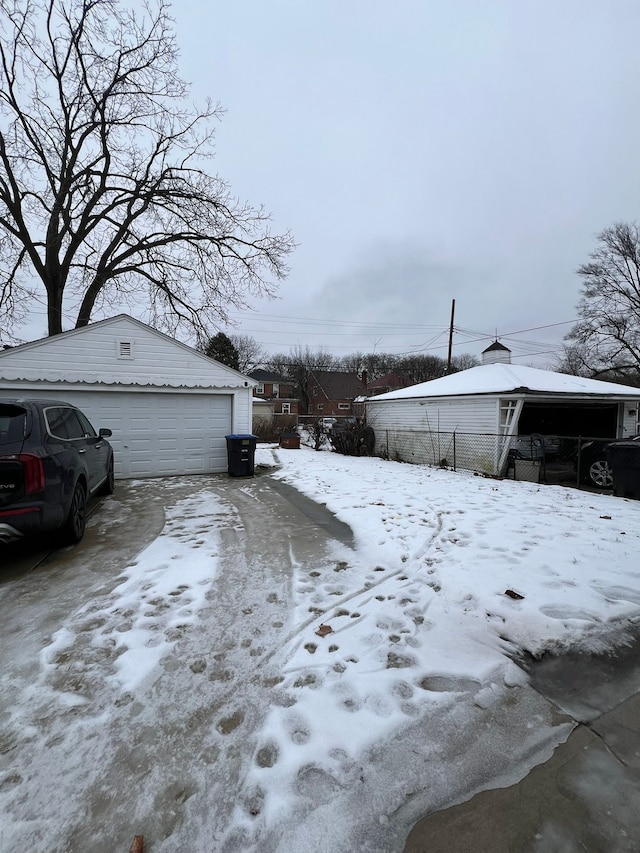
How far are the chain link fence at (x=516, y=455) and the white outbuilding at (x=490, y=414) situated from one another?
0.04 meters

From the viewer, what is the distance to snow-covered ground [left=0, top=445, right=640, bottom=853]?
5.10 feet

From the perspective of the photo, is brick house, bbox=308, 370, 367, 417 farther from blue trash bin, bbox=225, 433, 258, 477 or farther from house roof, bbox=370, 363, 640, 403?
blue trash bin, bbox=225, 433, 258, 477

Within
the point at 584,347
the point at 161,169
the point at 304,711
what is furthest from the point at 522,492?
the point at 584,347

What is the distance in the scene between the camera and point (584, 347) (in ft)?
99.8

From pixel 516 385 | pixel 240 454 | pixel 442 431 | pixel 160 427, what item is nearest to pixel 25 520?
pixel 240 454

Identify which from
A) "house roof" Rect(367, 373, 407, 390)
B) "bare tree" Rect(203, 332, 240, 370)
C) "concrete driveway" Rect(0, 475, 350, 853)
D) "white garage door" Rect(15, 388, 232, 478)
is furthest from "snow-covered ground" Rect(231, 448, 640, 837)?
"house roof" Rect(367, 373, 407, 390)

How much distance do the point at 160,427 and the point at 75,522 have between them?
17.6ft

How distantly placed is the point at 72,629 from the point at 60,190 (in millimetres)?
16597

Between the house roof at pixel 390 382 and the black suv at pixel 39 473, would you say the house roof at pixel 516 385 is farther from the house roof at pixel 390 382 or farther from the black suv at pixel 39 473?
the house roof at pixel 390 382

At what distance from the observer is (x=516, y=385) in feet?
38.2

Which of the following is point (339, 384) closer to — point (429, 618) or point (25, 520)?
point (25, 520)

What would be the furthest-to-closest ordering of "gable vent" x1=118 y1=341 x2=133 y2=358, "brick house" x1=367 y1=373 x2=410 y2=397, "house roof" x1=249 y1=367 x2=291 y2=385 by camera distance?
"brick house" x1=367 y1=373 x2=410 y2=397, "house roof" x1=249 y1=367 x2=291 y2=385, "gable vent" x1=118 y1=341 x2=133 y2=358

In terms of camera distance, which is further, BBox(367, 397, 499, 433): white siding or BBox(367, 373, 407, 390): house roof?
BBox(367, 373, 407, 390): house roof

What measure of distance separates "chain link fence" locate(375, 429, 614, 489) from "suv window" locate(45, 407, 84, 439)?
9.52 meters
